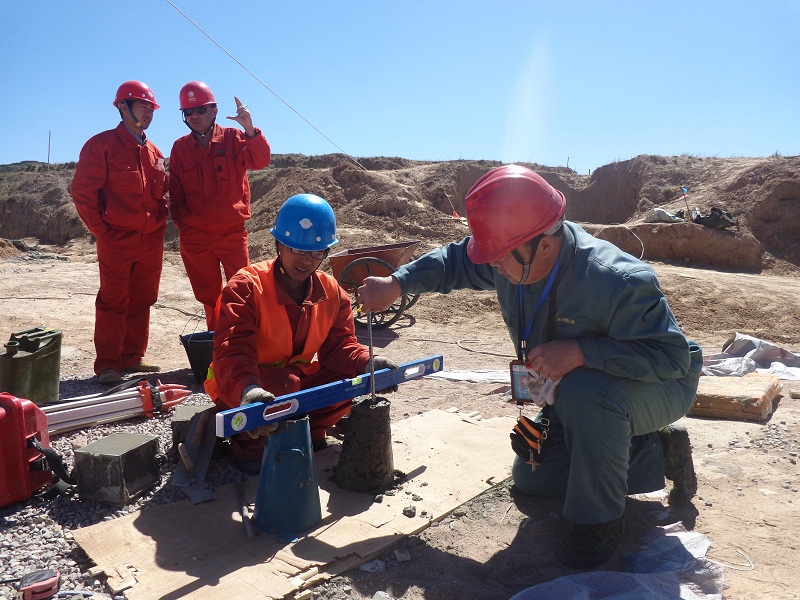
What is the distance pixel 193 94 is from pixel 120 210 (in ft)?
3.64

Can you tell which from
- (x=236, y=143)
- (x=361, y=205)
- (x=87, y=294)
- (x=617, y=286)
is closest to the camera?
(x=617, y=286)

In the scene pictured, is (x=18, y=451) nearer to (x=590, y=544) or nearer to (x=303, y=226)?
(x=303, y=226)

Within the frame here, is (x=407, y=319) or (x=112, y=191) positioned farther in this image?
(x=407, y=319)

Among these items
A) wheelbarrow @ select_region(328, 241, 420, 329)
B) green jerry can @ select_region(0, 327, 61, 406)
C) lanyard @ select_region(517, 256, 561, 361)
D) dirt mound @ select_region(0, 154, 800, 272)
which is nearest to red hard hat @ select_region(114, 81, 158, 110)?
green jerry can @ select_region(0, 327, 61, 406)

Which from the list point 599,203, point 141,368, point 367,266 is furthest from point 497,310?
point 599,203

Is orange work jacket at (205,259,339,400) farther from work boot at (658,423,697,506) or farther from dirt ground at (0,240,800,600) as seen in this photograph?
work boot at (658,423,697,506)

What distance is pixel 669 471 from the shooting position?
9.13 feet

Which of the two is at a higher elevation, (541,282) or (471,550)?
(541,282)

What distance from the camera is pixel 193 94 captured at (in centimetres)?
516

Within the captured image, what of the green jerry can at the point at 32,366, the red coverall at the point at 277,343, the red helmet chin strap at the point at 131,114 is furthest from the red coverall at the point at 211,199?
the red coverall at the point at 277,343

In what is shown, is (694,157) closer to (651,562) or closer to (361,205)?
(361,205)

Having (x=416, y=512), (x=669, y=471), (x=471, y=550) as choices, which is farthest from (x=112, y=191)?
(x=669, y=471)

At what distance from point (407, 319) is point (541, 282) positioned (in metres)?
5.62

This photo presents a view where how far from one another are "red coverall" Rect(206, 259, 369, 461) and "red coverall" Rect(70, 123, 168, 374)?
219 cm
